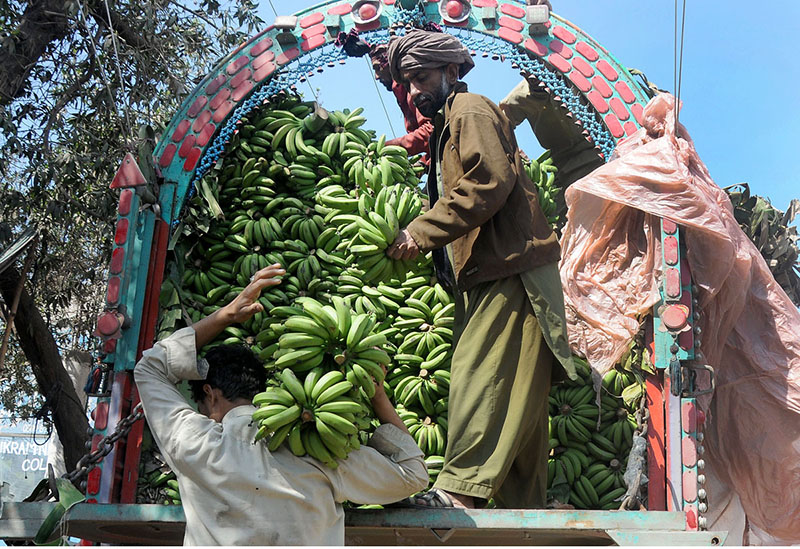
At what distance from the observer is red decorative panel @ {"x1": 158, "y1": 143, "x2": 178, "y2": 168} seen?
4.36 m

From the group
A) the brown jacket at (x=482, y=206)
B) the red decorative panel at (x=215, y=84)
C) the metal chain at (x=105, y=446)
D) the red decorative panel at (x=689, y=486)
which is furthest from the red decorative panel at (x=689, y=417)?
the red decorative panel at (x=215, y=84)

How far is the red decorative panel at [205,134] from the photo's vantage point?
4.38m

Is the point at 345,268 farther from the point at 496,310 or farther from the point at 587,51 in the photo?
the point at 587,51

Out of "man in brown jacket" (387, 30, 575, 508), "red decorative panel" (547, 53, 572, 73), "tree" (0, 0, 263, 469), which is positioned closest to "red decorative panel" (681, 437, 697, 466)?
"man in brown jacket" (387, 30, 575, 508)

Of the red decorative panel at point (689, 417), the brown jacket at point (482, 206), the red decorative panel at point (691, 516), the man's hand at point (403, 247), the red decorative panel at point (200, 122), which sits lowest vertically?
the red decorative panel at point (691, 516)

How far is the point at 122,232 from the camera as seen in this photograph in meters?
4.12

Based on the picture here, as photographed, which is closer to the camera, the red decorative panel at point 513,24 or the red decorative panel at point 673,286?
the red decorative panel at point 673,286

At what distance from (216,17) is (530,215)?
185 inches

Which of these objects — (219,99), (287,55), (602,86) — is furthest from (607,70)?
(219,99)

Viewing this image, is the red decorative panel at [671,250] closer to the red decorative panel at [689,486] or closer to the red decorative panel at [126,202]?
the red decorative panel at [689,486]

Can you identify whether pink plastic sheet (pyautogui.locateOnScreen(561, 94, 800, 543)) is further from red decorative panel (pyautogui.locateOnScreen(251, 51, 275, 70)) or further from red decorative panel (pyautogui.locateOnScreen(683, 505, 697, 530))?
red decorative panel (pyautogui.locateOnScreen(251, 51, 275, 70))

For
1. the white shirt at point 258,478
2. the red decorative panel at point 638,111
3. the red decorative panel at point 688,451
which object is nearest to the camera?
the white shirt at point 258,478

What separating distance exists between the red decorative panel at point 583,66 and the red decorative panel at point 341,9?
3.72ft

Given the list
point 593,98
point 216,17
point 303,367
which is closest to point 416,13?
point 593,98
